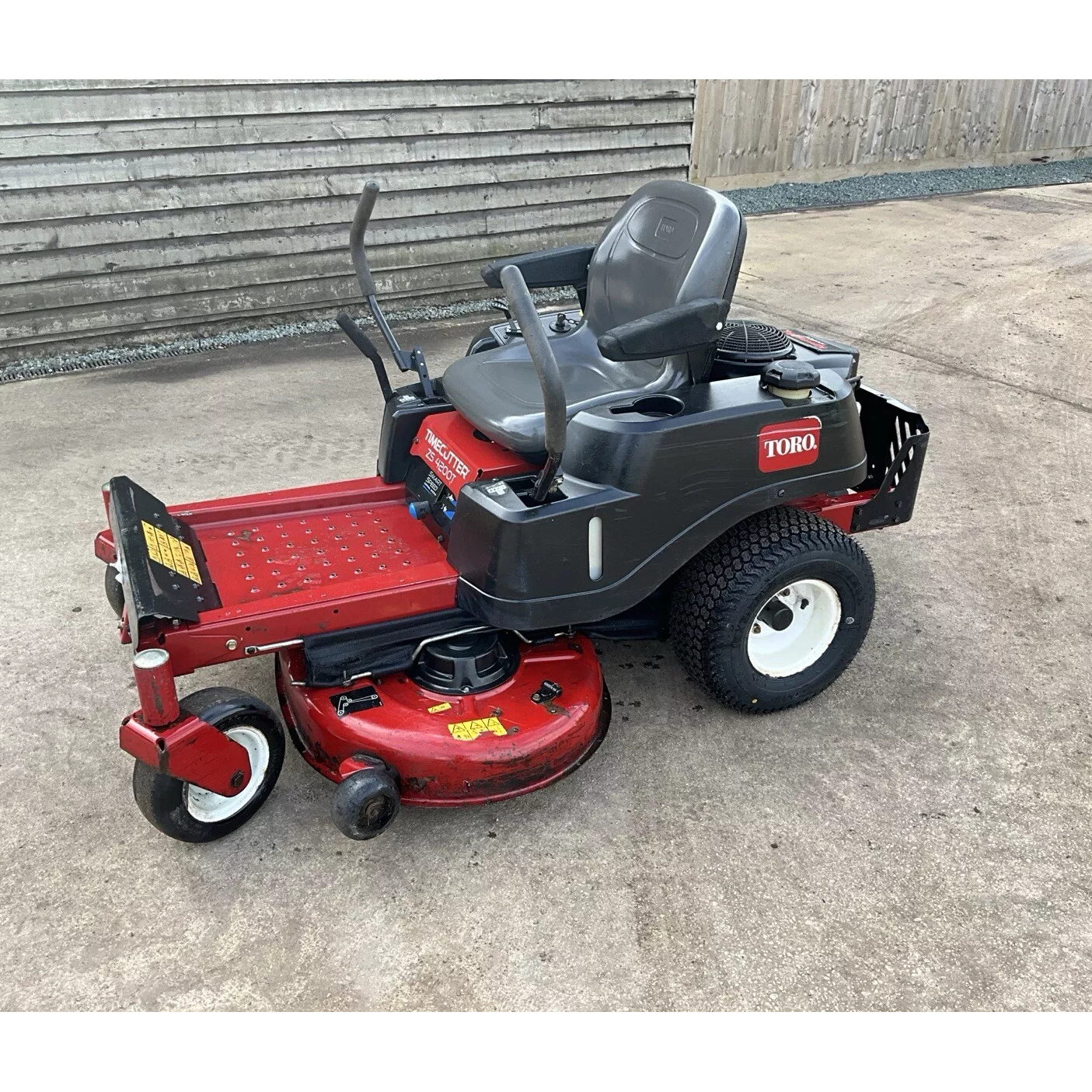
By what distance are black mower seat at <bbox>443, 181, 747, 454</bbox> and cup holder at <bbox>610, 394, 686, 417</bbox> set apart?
→ 9 centimetres

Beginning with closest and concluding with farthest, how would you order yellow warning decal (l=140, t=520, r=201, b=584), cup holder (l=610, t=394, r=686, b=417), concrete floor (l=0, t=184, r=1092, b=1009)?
1. concrete floor (l=0, t=184, r=1092, b=1009)
2. yellow warning decal (l=140, t=520, r=201, b=584)
3. cup holder (l=610, t=394, r=686, b=417)

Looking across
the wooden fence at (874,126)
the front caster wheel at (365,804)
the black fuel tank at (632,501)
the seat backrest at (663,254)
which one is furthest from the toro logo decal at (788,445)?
the wooden fence at (874,126)

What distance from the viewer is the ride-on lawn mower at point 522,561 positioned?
2.31 metres

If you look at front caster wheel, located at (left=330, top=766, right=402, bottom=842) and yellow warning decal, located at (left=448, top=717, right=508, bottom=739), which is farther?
Answer: yellow warning decal, located at (left=448, top=717, right=508, bottom=739)

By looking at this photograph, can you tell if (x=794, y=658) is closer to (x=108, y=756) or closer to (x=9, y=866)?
(x=108, y=756)

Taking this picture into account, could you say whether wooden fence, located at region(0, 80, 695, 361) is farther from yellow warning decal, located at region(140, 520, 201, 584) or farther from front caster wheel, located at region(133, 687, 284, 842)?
front caster wheel, located at region(133, 687, 284, 842)

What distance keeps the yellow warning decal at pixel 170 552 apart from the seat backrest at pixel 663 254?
1.38 metres

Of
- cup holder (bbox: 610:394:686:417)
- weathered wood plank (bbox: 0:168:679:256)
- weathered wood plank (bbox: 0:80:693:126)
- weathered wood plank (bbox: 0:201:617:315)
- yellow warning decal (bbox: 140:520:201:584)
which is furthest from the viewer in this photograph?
weathered wood plank (bbox: 0:201:617:315)

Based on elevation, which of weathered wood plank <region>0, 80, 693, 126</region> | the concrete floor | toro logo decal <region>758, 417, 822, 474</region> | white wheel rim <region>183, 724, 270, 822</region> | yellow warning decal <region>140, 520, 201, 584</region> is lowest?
the concrete floor

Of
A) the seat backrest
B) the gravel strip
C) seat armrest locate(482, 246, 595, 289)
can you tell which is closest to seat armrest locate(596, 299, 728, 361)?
the seat backrest

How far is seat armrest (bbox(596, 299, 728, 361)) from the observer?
2.36 meters

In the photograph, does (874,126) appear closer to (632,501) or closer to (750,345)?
(750,345)

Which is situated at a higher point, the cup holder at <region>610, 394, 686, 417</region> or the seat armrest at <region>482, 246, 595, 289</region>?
the seat armrest at <region>482, 246, 595, 289</region>

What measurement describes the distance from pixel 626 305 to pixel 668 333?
59cm
